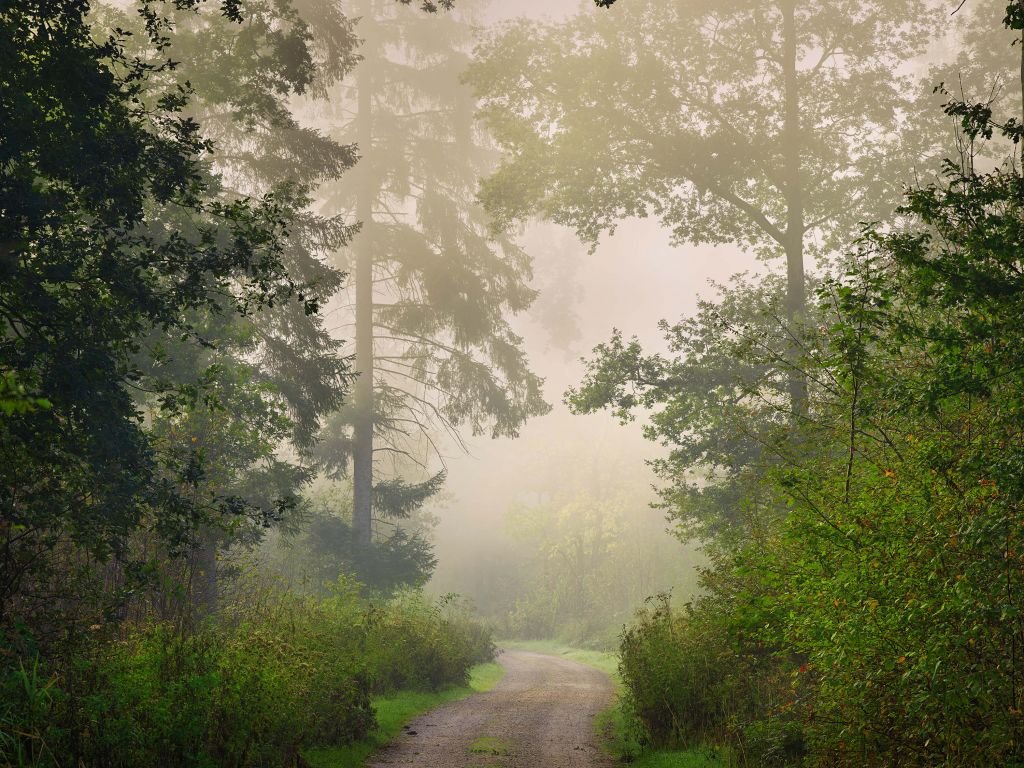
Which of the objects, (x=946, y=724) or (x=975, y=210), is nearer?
(x=946, y=724)

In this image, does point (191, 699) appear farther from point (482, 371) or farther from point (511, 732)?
point (482, 371)

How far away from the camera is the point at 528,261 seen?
30.7 m

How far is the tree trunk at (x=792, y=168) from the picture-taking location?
779 inches

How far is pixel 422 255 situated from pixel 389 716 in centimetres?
1734

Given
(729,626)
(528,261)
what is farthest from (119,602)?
(528,261)

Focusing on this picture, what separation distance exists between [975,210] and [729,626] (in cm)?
418

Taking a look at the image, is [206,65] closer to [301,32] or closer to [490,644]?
[301,32]

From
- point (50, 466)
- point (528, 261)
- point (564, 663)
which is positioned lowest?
point (564, 663)

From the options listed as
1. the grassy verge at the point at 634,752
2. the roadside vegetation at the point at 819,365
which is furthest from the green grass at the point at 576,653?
the roadside vegetation at the point at 819,365

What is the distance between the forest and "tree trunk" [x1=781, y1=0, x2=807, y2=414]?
0.10 meters

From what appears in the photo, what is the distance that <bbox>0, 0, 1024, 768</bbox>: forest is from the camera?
19.6 feet

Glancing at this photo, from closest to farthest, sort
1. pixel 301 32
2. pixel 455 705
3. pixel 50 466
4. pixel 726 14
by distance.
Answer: pixel 50 466, pixel 301 32, pixel 455 705, pixel 726 14

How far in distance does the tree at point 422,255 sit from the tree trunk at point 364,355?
0.15 feet

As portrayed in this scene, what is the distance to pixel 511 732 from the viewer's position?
12.9 m
